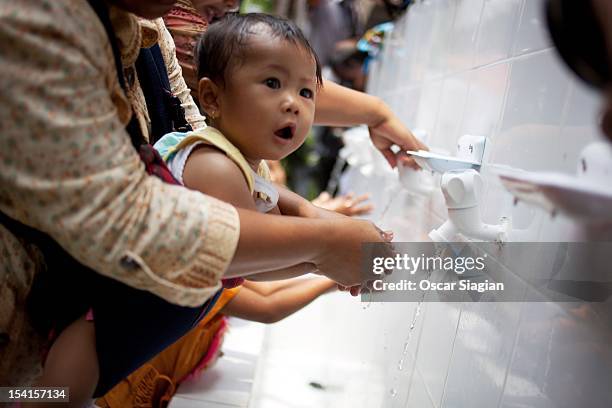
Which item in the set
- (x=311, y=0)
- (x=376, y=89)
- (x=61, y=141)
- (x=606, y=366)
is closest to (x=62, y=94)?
(x=61, y=141)

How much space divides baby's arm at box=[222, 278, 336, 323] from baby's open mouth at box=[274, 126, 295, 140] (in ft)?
2.02

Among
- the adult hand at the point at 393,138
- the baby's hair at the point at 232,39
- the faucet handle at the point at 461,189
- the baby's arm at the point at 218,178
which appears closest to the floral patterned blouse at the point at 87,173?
the baby's arm at the point at 218,178

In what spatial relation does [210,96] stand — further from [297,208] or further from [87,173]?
[87,173]

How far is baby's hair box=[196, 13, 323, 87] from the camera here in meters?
0.92

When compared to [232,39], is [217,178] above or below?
below

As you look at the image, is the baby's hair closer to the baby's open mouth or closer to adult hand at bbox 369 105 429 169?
the baby's open mouth

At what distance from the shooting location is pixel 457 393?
98cm

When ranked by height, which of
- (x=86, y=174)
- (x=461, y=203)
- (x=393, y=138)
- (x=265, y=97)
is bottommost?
(x=86, y=174)

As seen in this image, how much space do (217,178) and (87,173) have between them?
0.78 ft

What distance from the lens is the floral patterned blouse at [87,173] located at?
0.60m

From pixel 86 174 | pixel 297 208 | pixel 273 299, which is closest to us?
pixel 86 174

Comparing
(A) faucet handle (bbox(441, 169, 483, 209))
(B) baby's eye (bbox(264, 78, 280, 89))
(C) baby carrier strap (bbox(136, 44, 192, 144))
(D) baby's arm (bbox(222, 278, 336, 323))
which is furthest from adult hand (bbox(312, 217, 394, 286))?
(D) baby's arm (bbox(222, 278, 336, 323))

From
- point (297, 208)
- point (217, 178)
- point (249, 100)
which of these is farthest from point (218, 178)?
point (297, 208)

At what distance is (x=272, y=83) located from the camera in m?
0.92
